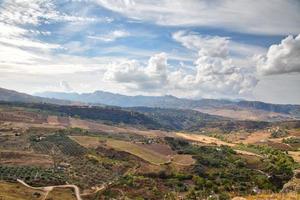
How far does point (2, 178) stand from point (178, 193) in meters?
83.5

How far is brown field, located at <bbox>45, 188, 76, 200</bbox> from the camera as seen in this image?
16388cm

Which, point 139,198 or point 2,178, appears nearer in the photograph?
point 139,198

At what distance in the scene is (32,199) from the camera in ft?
516

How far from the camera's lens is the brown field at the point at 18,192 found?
509 feet

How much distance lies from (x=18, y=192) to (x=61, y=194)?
17255 millimetres

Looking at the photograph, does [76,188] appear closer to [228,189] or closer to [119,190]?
[119,190]

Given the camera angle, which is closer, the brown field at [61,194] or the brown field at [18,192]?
the brown field at [18,192]

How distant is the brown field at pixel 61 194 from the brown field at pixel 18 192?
369 cm

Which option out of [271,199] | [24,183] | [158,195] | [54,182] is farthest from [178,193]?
[271,199]

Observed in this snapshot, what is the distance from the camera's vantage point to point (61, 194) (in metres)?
170

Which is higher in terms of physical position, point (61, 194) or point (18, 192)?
point (18, 192)

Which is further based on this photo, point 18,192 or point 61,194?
point 61,194

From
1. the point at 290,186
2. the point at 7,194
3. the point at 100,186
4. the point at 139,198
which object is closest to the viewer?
the point at 290,186

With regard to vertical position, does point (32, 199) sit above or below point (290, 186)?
below
